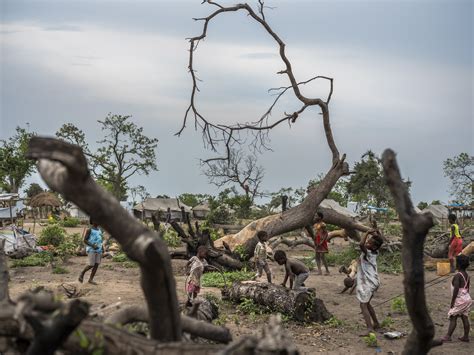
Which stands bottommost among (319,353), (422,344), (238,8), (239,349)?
(319,353)

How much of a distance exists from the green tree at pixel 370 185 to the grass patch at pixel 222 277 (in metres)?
33.8

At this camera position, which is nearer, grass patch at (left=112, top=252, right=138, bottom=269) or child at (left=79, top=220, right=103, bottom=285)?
child at (left=79, top=220, right=103, bottom=285)

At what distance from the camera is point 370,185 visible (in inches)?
1982

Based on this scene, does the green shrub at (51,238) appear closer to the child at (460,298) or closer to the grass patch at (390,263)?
the grass patch at (390,263)

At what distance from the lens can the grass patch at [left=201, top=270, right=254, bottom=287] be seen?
46.6ft

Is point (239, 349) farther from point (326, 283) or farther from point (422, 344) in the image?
point (326, 283)

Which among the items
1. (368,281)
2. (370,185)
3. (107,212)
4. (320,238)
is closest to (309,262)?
(320,238)

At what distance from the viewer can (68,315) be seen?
2814mm

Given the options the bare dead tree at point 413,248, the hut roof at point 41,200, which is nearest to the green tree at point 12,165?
the hut roof at point 41,200

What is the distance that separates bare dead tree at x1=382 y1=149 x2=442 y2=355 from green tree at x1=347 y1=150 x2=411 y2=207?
146 ft

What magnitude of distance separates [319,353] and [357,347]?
2.38ft

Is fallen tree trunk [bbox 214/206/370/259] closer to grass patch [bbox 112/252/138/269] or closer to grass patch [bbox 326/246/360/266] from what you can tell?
grass patch [bbox 326/246/360/266]

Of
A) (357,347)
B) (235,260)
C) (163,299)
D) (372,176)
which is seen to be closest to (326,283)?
(235,260)

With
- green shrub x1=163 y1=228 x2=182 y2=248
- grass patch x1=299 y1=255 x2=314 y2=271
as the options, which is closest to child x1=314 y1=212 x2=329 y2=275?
grass patch x1=299 y1=255 x2=314 y2=271
